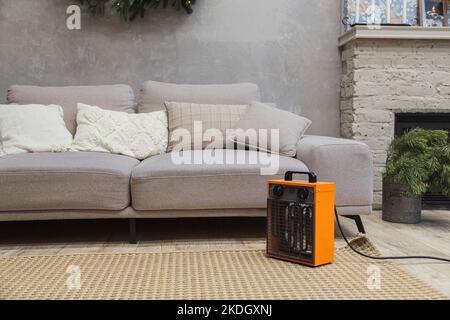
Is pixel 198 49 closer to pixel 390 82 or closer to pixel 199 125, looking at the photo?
pixel 199 125

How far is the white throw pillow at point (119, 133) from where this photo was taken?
265 centimetres

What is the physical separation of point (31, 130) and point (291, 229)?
157 cm

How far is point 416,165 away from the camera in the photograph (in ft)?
8.66

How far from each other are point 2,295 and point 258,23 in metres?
2.45

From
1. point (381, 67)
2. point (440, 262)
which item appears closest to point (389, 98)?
point (381, 67)

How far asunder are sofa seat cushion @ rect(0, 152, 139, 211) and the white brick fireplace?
1.68 m

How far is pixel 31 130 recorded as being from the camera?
2.59 metres

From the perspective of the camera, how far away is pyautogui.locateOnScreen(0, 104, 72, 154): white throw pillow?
8.37 ft

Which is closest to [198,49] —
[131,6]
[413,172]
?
[131,6]

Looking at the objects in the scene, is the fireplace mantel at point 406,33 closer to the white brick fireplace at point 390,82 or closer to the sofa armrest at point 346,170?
the white brick fireplace at point 390,82

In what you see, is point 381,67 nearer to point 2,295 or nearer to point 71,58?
point 71,58

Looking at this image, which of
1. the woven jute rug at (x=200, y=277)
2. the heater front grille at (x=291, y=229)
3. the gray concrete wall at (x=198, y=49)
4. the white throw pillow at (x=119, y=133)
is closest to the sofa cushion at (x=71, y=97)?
the white throw pillow at (x=119, y=133)

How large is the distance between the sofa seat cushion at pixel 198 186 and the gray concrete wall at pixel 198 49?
121 cm
